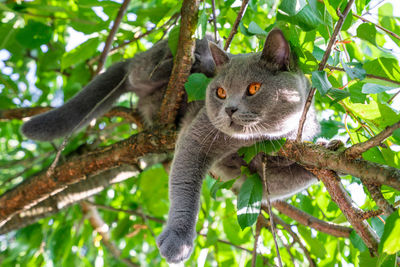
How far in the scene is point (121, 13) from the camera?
6.04 ft

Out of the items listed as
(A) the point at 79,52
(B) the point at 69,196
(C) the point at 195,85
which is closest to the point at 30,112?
(B) the point at 69,196

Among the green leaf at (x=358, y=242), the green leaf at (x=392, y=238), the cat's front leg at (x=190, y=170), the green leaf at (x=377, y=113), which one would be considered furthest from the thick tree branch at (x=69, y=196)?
the green leaf at (x=392, y=238)

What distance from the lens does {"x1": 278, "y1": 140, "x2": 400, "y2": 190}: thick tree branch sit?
1.00 meters

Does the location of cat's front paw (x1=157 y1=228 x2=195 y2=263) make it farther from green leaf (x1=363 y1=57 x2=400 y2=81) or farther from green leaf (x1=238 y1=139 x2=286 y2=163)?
green leaf (x1=363 y1=57 x2=400 y2=81)

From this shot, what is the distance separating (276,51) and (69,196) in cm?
159

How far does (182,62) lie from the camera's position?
170 centimetres

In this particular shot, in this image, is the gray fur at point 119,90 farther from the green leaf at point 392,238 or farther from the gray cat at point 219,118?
the green leaf at point 392,238

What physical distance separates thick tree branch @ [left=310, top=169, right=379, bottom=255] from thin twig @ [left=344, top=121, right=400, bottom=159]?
0.58ft

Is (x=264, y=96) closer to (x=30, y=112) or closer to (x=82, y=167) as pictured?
(x=82, y=167)

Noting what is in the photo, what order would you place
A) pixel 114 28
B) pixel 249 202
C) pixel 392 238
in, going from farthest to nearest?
pixel 114 28 → pixel 249 202 → pixel 392 238

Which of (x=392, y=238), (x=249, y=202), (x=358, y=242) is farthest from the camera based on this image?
(x=358, y=242)

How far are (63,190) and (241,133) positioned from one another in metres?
1.37

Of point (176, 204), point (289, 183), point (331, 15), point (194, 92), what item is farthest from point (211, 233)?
point (331, 15)

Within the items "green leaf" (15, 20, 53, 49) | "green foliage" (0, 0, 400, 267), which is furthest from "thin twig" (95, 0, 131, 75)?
"green leaf" (15, 20, 53, 49)
